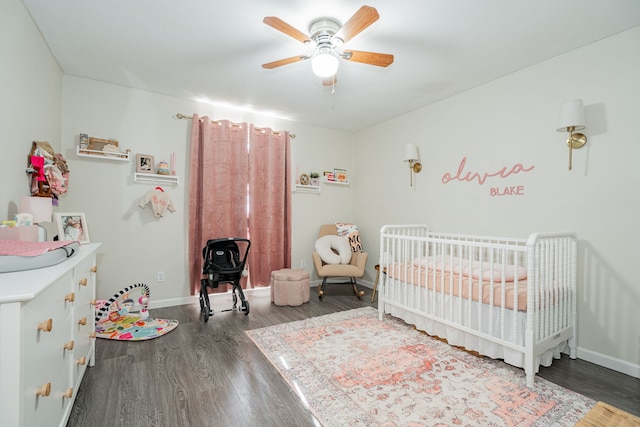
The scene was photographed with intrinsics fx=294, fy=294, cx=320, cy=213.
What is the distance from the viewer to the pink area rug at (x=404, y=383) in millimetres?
1622

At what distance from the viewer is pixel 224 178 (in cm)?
370

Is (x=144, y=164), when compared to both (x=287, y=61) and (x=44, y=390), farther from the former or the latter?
(x=44, y=390)

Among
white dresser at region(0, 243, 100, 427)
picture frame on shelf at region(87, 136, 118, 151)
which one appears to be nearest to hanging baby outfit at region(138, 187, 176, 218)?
picture frame on shelf at region(87, 136, 118, 151)

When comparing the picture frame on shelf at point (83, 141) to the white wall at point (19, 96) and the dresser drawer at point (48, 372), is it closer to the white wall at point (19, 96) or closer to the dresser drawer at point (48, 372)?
the white wall at point (19, 96)

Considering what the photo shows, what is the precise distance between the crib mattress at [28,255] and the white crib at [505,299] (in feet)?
7.99

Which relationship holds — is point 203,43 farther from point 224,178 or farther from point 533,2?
point 533,2

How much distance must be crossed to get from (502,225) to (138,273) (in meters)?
3.87

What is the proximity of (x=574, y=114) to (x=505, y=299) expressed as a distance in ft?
4.94

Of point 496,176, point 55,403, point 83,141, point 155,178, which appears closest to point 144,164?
point 155,178

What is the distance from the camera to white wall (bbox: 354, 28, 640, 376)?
2.14 meters

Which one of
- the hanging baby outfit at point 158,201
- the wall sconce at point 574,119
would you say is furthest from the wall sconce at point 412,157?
the hanging baby outfit at point 158,201

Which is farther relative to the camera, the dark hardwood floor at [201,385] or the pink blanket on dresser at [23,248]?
the dark hardwood floor at [201,385]

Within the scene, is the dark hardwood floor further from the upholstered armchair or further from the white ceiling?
the white ceiling

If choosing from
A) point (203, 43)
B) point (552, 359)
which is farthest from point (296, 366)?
point (203, 43)
